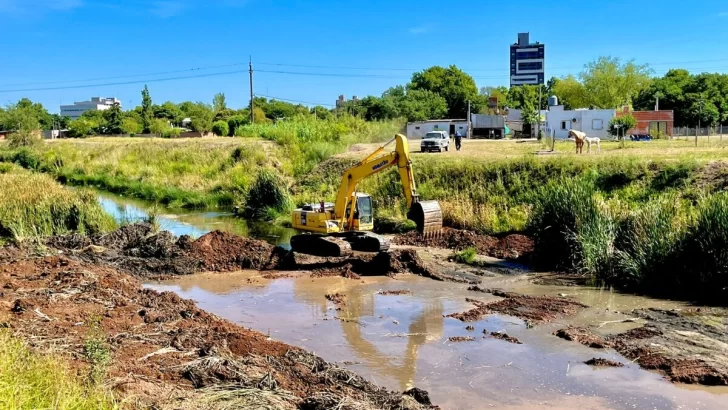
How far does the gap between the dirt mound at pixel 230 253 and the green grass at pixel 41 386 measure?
12330 mm

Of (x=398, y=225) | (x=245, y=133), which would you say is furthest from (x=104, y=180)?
(x=398, y=225)

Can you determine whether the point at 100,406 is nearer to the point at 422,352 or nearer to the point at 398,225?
the point at 422,352

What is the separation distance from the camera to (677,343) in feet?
41.4

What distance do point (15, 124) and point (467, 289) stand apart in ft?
255

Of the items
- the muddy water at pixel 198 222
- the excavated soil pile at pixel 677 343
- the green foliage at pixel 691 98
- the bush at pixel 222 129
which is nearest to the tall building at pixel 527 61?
the green foliage at pixel 691 98

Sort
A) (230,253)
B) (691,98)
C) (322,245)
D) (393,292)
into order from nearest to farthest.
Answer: (393,292), (322,245), (230,253), (691,98)

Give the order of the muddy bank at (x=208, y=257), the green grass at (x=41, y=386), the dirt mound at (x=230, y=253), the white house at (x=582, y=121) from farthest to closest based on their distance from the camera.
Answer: the white house at (x=582, y=121), the dirt mound at (x=230, y=253), the muddy bank at (x=208, y=257), the green grass at (x=41, y=386)

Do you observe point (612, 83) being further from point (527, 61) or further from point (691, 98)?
point (527, 61)

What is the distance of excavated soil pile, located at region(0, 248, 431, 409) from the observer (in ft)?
27.4

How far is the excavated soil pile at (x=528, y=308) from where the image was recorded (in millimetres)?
14789

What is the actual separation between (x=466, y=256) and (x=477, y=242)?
87.2 inches

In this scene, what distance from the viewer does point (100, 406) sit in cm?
662

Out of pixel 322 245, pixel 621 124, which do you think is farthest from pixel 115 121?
pixel 322 245

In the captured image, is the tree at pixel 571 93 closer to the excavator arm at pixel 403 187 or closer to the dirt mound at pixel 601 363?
the excavator arm at pixel 403 187
